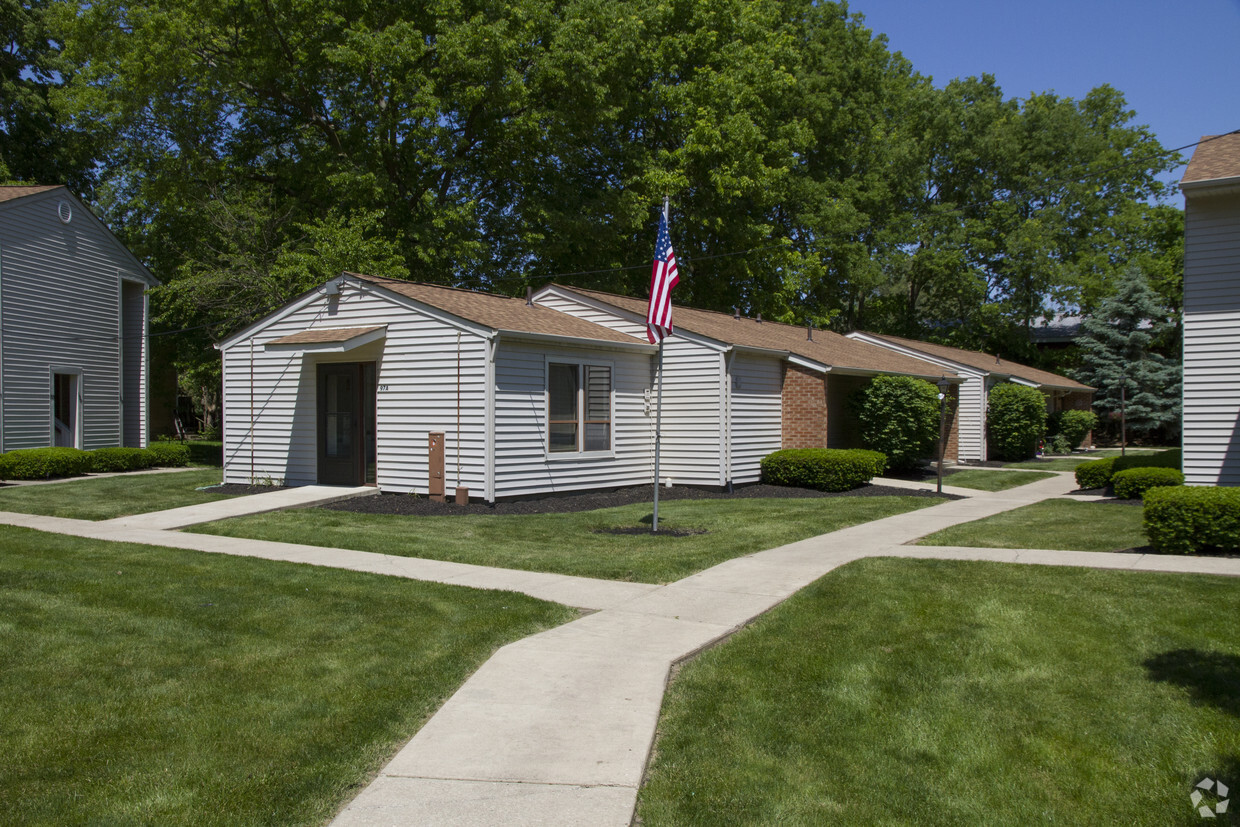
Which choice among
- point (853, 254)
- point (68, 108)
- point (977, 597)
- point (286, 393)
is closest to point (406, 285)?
point (286, 393)

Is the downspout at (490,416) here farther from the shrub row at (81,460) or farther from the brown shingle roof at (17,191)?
the brown shingle roof at (17,191)

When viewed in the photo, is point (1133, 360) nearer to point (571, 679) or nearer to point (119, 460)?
point (119, 460)

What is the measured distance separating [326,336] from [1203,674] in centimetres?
1360

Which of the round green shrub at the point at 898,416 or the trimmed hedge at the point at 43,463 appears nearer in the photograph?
the trimmed hedge at the point at 43,463

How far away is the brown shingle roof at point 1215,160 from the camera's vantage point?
39.4 feet

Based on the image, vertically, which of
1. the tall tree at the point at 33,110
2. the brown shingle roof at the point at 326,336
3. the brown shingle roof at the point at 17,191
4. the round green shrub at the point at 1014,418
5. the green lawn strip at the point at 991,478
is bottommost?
the green lawn strip at the point at 991,478

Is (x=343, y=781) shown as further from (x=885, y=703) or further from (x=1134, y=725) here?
(x=1134, y=725)

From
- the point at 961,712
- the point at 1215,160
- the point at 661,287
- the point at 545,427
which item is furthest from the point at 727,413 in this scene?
the point at 961,712

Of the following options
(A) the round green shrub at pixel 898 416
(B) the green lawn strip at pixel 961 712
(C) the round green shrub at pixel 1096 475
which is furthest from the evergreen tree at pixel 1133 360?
(B) the green lawn strip at pixel 961 712

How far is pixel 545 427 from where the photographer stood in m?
15.6

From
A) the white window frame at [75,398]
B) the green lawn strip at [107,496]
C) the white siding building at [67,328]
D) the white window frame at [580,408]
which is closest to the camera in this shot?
the green lawn strip at [107,496]

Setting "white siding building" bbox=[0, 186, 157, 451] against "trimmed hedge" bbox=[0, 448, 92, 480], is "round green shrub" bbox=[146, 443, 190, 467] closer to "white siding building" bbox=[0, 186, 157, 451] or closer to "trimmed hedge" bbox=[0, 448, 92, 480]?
"white siding building" bbox=[0, 186, 157, 451]

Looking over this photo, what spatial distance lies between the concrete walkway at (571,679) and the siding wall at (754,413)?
642 centimetres

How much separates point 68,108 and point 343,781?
27811 mm
